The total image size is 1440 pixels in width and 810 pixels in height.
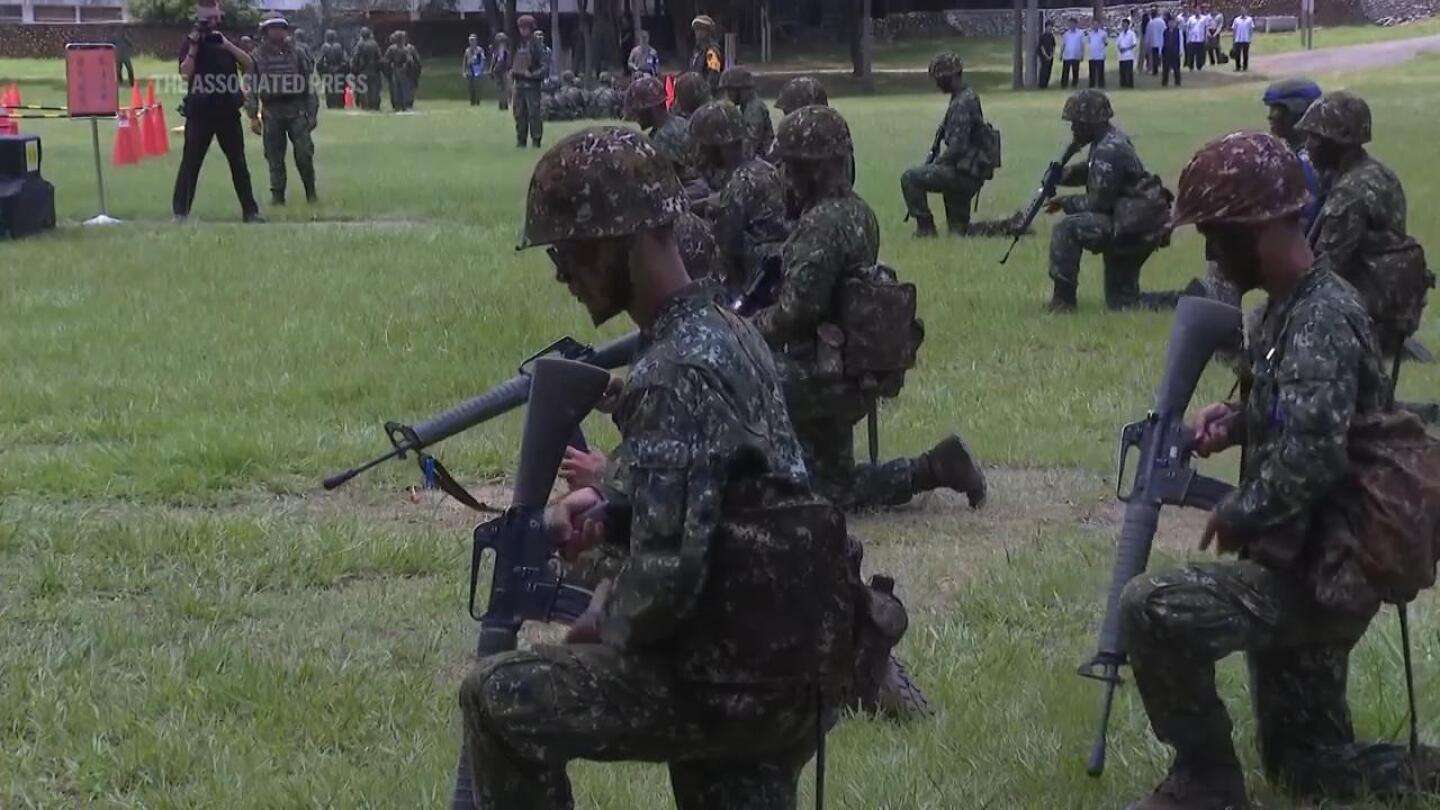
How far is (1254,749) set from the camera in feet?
16.3

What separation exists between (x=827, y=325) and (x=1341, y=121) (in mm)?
2596

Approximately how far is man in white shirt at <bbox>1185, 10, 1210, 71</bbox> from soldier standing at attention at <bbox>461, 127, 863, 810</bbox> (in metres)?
49.2

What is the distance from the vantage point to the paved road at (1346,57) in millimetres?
48562

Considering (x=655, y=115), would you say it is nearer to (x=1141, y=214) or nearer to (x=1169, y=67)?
(x=1141, y=214)

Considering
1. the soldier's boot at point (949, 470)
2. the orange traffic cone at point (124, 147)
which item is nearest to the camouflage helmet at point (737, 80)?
the soldier's boot at point (949, 470)

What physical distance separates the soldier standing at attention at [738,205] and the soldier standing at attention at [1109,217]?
3668 mm

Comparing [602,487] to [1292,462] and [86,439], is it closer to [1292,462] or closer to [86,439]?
[1292,462]

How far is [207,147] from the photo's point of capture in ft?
57.3

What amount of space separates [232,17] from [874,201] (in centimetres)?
4217

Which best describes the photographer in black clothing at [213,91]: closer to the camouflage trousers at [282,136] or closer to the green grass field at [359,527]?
the green grass field at [359,527]

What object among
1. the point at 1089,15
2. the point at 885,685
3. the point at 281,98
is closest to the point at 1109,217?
the point at 885,685

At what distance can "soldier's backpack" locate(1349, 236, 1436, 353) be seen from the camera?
8.12 metres

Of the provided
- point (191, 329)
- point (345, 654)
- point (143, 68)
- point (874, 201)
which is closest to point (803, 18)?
point (143, 68)

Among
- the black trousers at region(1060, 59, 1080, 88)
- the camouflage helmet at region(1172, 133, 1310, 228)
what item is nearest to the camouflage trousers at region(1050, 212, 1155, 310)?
the camouflage helmet at region(1172, 133, 1310, 228)
